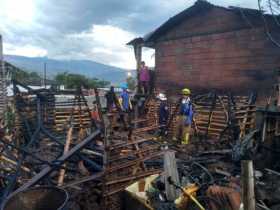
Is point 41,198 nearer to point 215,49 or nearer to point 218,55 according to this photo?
point 218,55

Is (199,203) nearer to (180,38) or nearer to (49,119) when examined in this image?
(49,119)

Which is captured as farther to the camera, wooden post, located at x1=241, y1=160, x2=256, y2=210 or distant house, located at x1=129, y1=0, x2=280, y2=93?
distant house, located at x1=129, y1=0, x2=280, y2=93

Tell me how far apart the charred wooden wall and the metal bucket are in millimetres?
9360

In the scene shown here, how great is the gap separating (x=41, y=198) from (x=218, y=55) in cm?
1033

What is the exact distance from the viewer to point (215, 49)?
12.3 meters

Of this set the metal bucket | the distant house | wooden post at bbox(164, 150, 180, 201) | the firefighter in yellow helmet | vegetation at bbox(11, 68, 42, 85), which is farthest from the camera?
vegetation at bbox(11, 68, 42, 85)

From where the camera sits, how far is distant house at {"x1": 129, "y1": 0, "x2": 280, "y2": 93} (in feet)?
35.4

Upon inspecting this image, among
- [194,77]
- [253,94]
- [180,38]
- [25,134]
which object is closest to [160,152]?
[25,134]

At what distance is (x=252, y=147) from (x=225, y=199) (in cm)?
286

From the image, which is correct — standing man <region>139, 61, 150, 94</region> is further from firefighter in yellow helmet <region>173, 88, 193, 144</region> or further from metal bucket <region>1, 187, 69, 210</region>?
metal bucket <region>1, 187, 69, 210</region>

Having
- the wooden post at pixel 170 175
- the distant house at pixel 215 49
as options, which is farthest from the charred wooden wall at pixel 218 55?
the wooden post at pixel 170 175

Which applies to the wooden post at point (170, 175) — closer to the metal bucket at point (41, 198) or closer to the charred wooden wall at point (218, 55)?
the metal bucket at point (41, 198)

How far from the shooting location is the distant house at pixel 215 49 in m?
10.8

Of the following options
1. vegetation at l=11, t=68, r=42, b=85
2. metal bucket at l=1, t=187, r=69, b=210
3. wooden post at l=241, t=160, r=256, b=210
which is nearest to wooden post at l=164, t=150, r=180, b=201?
wooden post at l=241, t=160, r=256, b=210
